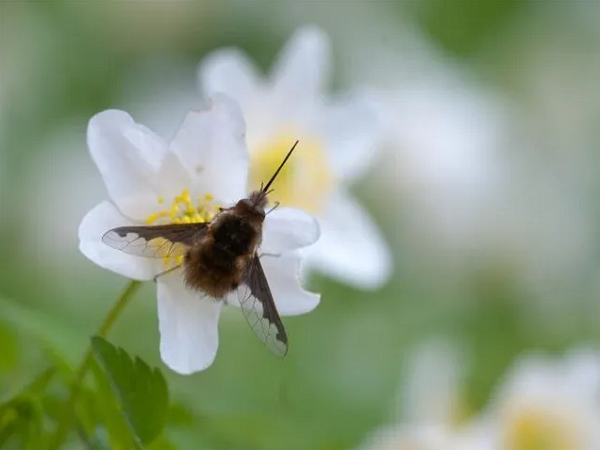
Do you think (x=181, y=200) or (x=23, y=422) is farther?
(x=181, y=200)

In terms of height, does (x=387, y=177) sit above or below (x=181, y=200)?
above

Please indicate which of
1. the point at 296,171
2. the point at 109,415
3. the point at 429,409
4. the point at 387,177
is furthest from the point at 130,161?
the point at 387,177

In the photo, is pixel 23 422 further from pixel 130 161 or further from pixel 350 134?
pixel 350 134

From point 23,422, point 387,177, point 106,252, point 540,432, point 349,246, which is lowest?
point 23,422

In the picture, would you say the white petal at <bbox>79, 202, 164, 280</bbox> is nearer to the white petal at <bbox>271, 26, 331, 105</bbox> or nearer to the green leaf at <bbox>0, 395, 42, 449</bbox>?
the green leaf at <bbox>0, 395, 42, 449</bbox>

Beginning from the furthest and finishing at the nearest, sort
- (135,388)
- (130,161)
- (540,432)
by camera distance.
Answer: (540,432) → (130,161) → (135,388)

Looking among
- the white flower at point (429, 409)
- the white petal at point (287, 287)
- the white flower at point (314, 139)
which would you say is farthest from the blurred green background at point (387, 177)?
the white petal at point (287, 287)

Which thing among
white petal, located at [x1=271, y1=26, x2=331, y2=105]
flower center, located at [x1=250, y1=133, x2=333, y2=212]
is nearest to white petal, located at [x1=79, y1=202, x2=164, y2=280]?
flower center, located at [x1=250, y1=133, x2=333, y2=212]
